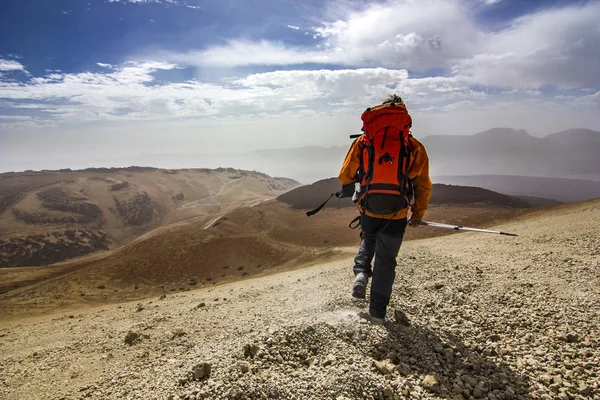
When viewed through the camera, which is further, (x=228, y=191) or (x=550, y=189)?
(x=550, y=189)

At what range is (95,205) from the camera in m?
61.0

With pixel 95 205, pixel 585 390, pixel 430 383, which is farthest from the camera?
pixel 95 205

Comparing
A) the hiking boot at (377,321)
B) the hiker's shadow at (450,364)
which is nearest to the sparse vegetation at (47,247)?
the hiking boot at (377,321)

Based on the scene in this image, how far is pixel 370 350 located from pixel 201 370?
167 cm

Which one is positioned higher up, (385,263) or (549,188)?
(385,263)

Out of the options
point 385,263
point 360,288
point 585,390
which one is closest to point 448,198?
point 360,288

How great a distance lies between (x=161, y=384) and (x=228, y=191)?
3166 inches

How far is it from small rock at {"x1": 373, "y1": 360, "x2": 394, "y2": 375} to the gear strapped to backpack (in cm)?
158

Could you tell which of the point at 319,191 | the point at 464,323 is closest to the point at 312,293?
the point at 464,323

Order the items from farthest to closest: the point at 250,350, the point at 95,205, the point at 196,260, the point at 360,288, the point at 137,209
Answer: the point at 137,209, the point at 95,205, the point at 196,260, the point at 360,288, the point at 250,350

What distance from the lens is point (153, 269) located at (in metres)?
19.1

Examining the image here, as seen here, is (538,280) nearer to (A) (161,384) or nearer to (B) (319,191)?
(A) (161,384)

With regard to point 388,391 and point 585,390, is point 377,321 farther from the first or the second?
point 585,390

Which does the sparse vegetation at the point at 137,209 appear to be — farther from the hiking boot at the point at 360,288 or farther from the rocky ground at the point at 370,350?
the hiking boot at the point at 360,288
